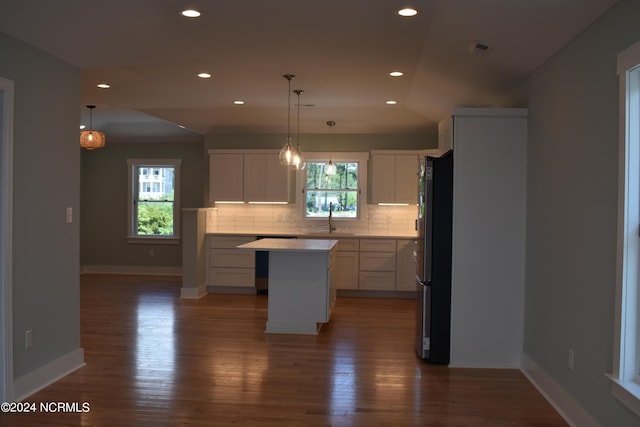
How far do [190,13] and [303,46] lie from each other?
3.31 ft

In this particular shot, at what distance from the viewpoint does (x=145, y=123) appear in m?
9.34

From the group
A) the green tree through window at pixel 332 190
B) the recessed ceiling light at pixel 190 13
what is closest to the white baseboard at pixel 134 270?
the green tree through window at pixel 332 190

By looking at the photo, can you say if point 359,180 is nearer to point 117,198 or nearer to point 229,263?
point 229,263

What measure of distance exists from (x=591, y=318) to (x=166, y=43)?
3482 millimetres

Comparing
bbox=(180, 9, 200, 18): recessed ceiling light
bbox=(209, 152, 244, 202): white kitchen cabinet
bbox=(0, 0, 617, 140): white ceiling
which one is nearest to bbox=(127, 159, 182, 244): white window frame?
bbox=(209, 152, 244, 202): white kitchen cabinet

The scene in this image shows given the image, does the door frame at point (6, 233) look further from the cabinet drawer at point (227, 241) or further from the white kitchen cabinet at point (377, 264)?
the white kitchen cabinet at point (377, 264)

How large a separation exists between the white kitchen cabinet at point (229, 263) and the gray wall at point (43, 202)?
3.58m

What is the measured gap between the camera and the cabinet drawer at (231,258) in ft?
26.3

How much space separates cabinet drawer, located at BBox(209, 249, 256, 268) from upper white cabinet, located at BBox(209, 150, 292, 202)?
0.87m

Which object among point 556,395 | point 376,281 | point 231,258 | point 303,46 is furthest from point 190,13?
point 376,281

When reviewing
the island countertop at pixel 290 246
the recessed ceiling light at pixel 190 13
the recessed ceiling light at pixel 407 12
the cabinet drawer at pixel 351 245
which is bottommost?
the cabinet drawer at pixel 351 245

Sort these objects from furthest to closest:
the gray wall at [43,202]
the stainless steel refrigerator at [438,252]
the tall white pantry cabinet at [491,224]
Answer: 1. the stainless steel refrigerator at [438,252]
2. the tall white pantry cabinet at [491,224]
3. the gray wall at [43,202]

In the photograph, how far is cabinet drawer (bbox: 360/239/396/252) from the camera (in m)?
7.82

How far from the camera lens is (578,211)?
340cm
